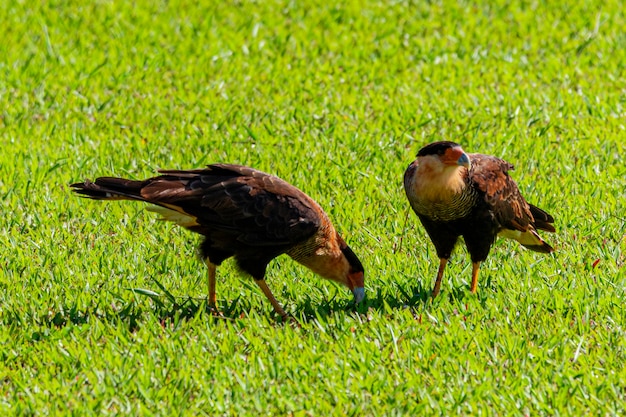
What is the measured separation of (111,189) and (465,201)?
1.91m

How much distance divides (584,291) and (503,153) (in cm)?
235

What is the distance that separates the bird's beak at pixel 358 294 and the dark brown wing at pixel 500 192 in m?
0.86

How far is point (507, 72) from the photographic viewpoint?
970cm

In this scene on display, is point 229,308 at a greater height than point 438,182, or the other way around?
point 438,182

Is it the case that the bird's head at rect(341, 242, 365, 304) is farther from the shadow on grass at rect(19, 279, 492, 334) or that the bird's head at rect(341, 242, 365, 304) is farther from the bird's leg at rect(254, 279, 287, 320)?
the bird's leg at rect(254, 279, 287, 320)

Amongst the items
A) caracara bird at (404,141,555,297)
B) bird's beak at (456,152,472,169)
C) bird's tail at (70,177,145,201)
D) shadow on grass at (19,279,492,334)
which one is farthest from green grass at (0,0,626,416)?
bird's beak at (456,152,472,169)

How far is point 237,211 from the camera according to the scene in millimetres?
5945

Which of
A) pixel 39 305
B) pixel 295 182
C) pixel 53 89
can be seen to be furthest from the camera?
pixel 53 89

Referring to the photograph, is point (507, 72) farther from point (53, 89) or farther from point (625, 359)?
point (625, 359)

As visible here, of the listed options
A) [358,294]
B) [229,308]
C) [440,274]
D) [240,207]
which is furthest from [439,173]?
[229,308]

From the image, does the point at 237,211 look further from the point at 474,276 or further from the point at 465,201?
the point at 474,276

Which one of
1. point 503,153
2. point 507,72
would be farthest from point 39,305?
point 507,72

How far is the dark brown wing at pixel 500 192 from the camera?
6.06 meters

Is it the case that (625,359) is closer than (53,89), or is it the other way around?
(625,359)
